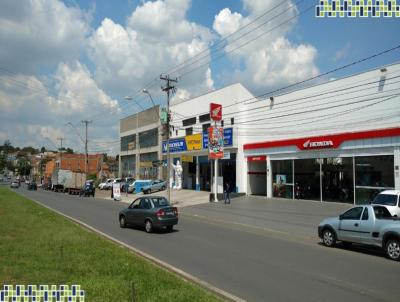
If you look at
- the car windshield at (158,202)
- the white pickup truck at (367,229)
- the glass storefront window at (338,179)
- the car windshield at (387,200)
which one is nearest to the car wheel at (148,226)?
the car windshield at (158,202)

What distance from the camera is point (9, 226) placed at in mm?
17406

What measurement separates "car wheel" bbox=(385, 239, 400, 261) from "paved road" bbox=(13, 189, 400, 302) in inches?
8.8

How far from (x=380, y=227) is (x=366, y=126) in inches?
649

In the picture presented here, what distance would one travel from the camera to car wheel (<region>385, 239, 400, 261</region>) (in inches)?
475

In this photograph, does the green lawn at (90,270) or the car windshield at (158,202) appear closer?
the green lawn at (90,270)

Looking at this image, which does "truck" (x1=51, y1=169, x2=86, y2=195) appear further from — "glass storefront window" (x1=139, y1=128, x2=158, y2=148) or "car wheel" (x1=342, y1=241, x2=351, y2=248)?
"car wheel" (x1=342, y1=241, x2=351, y2=248)

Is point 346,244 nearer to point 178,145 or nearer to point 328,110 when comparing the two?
point 328,110

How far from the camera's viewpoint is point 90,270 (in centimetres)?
932

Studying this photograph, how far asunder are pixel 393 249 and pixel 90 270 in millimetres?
8407

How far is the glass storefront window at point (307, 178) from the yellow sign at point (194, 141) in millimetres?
15628

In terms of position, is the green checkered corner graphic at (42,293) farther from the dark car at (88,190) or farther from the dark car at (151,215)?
the dark car at (88,190)

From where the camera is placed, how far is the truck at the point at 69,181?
62178mm

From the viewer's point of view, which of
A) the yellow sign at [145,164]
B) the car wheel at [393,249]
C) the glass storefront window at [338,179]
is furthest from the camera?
the yellow sign at [145,164]

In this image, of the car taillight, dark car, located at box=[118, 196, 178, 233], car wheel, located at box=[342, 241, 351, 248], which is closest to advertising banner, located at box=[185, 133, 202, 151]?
dark car, located at box=[118, 196, 178, 233]
